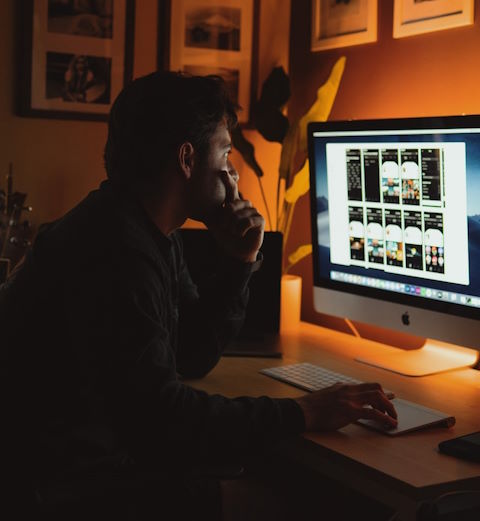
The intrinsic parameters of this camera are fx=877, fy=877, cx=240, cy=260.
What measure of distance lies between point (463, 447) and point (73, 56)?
1740 mm

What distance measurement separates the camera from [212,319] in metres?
2.09

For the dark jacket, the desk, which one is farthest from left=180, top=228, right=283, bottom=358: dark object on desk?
the dark jacket

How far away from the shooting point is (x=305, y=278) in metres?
3.01

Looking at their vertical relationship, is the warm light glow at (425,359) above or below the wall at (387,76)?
below

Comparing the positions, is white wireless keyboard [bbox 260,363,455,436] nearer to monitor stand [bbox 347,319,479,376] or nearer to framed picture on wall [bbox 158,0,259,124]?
monitor stand [bbox 347,319,479,376]

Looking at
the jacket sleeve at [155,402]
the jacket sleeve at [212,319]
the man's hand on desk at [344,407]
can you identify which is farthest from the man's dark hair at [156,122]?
the man's hand on desk at [344,407]

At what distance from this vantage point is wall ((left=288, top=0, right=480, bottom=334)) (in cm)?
237

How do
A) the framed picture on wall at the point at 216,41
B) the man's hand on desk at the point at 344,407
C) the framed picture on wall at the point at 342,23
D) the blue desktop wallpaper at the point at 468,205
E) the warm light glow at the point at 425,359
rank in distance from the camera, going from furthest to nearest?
1. the framed picture on wall at the point at 216,41
2. the framed picture on wall at the point at 342,23
3. the warm light glow at the point at 425,359
4. the blue desktop wallpaper at the point at 468,205
5. the man's hand on desk at the point at 344,407

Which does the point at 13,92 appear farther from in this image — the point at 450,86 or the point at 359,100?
the point at 450,86

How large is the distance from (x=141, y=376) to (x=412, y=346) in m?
1.28

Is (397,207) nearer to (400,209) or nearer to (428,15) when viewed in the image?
(400,209)

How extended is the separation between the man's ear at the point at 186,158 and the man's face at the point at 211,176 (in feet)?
0.07

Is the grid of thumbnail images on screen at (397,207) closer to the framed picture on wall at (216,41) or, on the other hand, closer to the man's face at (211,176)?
the man's face at (211,176)

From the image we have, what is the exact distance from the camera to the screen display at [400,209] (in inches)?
81.0
